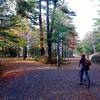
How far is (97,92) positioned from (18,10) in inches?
1282

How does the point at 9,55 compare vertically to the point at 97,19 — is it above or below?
below

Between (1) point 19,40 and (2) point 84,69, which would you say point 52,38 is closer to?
(1) point 19,40

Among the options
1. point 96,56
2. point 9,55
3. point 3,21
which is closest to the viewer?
point 3,21

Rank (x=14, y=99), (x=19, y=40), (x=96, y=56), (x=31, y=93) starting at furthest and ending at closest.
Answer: (x=96, y=56)
(x=19, y=40)
(x=31, y=93)
(x=14, y=99)

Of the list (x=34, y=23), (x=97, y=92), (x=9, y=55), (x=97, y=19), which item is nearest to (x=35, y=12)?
(x=34, y=23)

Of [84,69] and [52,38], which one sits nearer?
[84,69]

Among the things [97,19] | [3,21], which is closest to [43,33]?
[97,19]

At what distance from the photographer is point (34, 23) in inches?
2151

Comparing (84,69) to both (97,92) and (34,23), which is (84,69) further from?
(34,23)

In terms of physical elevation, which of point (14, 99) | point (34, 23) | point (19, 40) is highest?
point (34, 23)

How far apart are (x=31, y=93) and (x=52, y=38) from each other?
3418 cm

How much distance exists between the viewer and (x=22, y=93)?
650 inches

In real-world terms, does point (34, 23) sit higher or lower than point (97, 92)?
higher

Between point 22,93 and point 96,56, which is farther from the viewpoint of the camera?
point 96,56
